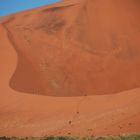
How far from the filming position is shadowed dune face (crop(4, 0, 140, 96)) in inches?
854

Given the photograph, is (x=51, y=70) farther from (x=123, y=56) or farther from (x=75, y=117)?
(x=75, y=117)

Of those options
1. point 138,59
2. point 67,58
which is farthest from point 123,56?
point 67,58

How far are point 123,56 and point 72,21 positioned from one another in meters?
5.04

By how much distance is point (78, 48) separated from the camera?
24.4 metres

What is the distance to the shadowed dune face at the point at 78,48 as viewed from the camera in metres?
21.7

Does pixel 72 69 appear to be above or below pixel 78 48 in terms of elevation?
below

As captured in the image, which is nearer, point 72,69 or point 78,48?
point 72,69

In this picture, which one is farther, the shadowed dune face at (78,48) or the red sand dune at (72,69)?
the shadowed dune face at (78,48)

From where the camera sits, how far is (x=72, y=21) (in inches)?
1059

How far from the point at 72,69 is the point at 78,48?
209 cm

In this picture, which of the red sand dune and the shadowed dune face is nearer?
the red sand dune

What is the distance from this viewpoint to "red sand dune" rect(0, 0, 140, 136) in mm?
16562

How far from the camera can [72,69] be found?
74.9 ft

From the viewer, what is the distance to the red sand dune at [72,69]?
16562 mm
